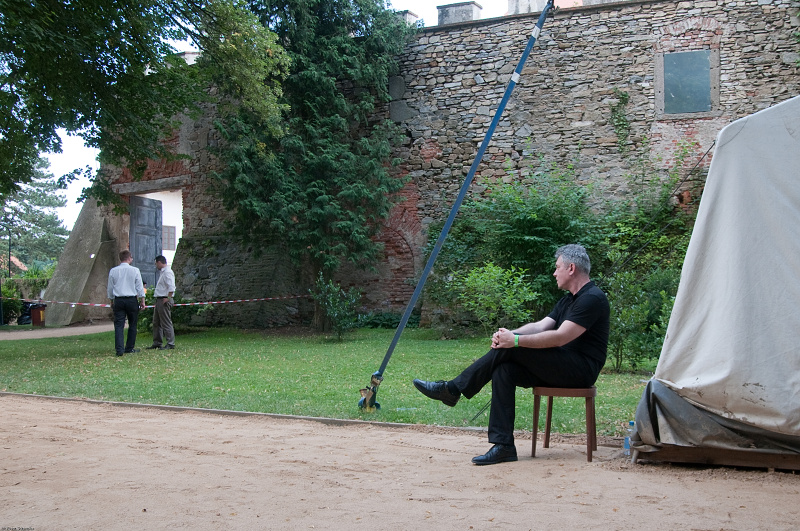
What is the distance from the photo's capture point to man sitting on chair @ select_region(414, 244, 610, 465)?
13.7 feet

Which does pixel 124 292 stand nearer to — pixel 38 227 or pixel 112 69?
pixel 112 69

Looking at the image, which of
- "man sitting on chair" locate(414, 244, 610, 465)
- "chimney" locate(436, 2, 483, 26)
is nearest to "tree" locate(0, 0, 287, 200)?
"chimney" locate(436, 2, 483, 26)

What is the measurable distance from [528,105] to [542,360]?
1131 centimetres

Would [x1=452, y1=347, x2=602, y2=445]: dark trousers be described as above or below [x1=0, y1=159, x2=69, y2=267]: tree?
below

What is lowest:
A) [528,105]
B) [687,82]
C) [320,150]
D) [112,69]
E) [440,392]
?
[440,392]

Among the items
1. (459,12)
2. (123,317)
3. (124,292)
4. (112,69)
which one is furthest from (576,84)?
(123,317)

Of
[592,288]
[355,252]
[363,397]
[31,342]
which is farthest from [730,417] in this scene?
[31,342]

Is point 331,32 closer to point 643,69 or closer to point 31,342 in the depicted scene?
point 643,69

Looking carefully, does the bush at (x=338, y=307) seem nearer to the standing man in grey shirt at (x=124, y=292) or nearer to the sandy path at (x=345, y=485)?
the standing man in grey shirt at (x=124, y=292)

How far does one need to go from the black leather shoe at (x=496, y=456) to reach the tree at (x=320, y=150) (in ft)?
31.8

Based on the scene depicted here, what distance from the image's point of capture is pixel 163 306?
11.5 meters

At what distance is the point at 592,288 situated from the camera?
14.4 feet

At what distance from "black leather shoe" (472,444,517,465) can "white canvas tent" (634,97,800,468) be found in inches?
30.4

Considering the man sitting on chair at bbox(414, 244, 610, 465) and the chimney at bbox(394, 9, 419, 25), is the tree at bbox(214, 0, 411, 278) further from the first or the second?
the man sitting on chair at bbox(414, 244, 610, 465)
